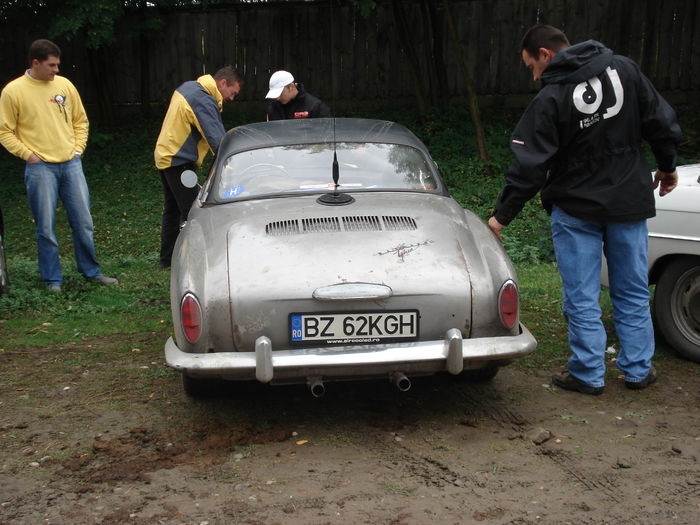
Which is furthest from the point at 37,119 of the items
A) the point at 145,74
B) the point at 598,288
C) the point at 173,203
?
the point at 145,74

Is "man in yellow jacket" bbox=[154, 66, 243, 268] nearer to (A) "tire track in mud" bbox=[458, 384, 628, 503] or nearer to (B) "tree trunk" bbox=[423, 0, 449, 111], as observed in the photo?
(A) "tire track in mud" bbox=[458, 384, 628, 503]

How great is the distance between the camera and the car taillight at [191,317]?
405cm

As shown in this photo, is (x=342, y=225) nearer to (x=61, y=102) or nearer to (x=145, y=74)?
(x=61, y=102)

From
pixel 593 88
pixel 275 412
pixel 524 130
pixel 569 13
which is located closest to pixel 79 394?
pixel 275 412

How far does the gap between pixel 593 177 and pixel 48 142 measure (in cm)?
475

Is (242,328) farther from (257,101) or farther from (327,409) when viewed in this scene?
(257,101)

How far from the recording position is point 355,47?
1515cm

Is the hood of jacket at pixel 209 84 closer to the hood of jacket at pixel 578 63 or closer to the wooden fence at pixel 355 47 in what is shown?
the hood of jacket at pixel 578 63

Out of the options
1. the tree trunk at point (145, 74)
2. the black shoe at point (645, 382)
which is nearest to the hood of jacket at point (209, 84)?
the black shoe at point (645, 382)

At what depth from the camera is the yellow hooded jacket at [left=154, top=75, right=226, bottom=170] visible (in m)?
7.57

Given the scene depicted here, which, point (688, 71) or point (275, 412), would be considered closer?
point (275, 412)

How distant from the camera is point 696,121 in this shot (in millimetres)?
13383

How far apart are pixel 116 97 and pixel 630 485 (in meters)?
14.0

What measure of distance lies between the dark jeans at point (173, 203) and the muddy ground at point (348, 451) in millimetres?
2723
